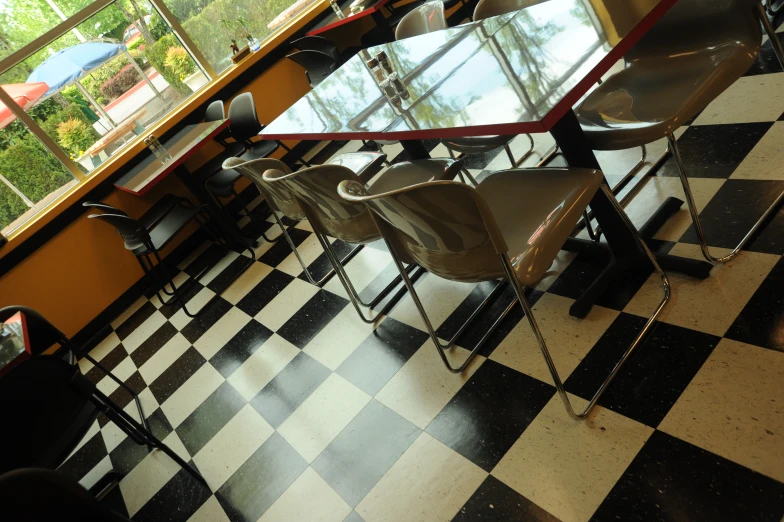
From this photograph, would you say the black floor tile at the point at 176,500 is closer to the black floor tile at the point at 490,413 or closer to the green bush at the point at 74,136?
the black floor tile at the point at 490,413

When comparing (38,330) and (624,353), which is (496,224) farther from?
(38,330)

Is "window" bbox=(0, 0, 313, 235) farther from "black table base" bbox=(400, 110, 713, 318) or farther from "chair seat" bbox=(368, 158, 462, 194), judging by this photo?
"black table base" bbox=(400, 110, 713, 318)

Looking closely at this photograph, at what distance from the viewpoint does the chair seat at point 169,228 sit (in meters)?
3.35

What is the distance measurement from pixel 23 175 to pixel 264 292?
2.24 meters

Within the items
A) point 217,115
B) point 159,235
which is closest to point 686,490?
point 159,235

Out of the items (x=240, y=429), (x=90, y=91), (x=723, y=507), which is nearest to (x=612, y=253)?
(x=723, y=507)

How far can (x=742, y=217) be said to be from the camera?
6.08 ft

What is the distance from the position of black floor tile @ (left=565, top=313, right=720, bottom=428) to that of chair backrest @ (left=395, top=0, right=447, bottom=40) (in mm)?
1875

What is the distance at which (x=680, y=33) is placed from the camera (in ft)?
6.04

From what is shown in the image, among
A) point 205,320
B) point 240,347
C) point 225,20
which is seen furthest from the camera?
point 225,20

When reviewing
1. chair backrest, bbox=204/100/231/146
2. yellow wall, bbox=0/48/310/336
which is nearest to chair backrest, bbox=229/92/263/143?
chair backrest, bbox=204/100/231/146

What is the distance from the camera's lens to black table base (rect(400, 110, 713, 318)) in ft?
5.50

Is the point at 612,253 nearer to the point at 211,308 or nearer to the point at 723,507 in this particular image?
the point at 723,507

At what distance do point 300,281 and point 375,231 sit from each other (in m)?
1.16
